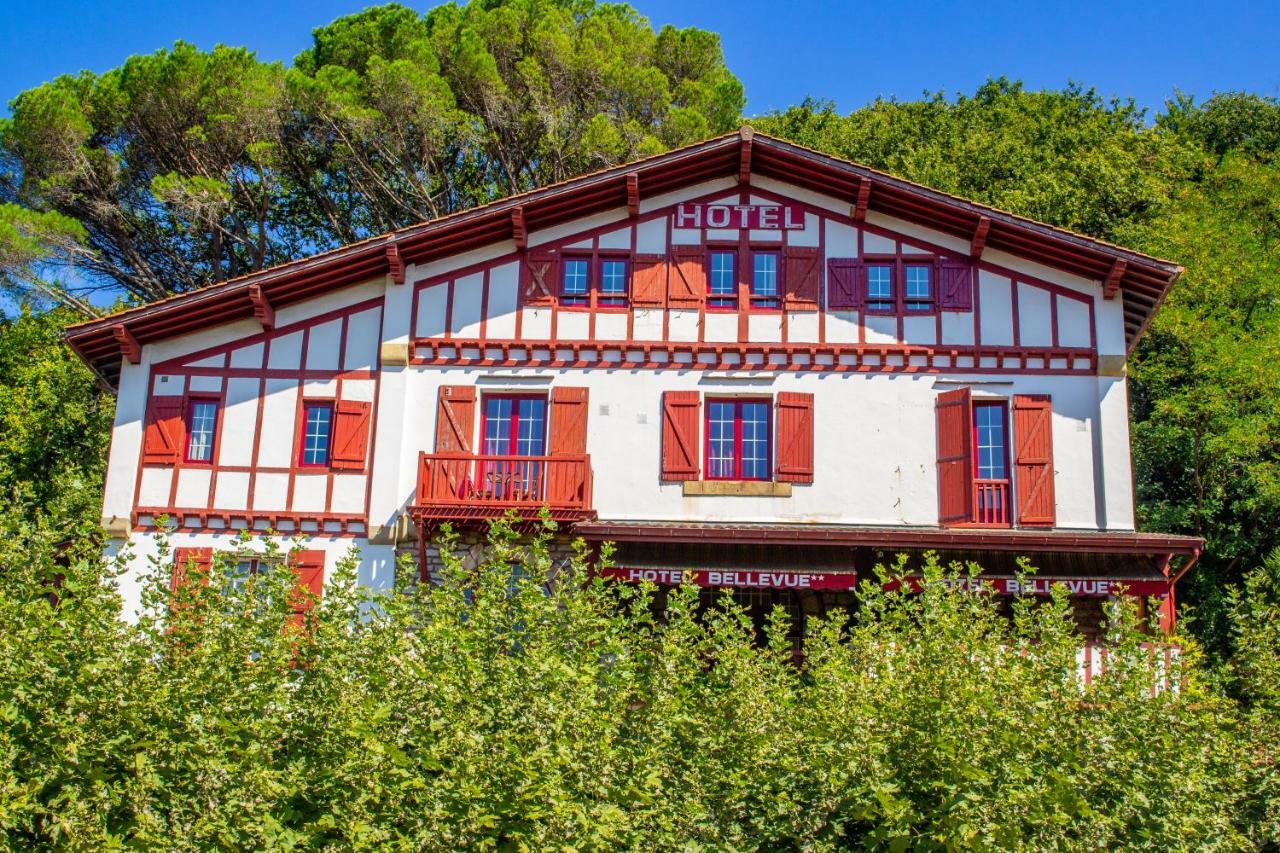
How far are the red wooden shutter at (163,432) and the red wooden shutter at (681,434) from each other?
6999 mm

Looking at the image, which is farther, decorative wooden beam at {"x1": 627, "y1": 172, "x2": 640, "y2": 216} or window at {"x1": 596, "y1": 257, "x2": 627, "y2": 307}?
window at {"x1": 596, "y1": 257, "x2": 627, "y2": 307}

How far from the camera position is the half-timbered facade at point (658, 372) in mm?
19578

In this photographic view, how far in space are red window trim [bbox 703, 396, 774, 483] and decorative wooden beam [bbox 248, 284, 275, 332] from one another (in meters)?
6.50

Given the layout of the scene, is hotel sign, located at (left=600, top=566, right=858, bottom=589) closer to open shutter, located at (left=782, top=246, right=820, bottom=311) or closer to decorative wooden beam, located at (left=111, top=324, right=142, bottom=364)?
open shutter, located at (left=782, top=246, right=820, bottom=311)

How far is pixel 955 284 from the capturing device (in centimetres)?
2047

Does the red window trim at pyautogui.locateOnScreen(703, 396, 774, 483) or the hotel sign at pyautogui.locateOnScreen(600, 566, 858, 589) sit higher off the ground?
the red window trim at pyautogui.locateOnScreen(703, 396, 774, 483)

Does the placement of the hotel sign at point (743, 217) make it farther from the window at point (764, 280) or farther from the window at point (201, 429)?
the window at point (201, 429)

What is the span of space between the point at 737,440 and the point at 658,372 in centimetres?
154

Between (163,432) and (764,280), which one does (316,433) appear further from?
(764,280)

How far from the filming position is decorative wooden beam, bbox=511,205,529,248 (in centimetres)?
2033

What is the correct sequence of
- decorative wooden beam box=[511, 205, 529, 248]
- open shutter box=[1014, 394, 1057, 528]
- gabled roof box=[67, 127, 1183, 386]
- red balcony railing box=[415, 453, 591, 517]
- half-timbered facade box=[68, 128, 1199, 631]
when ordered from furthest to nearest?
1. decorative wooden beam box=[511, 205, 529, 248]
2. gabled roof box=[67, 127, 1183, 386]
3. half-timbered facade box=[68, 128, 1199, 631]
4. open shutter box=[1014, 394, 1057, 528]
5. red balcony railing box=[415, 453, 591, 517]

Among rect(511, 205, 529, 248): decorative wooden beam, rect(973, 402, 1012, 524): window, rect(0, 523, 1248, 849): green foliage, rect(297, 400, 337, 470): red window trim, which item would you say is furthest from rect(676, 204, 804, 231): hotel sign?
rect(0, 523, 1248, 849): green foliage

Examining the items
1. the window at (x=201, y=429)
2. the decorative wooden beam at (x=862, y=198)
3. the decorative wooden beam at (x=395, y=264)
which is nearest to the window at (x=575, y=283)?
the decorative wooden beam at (x=395, y=264)

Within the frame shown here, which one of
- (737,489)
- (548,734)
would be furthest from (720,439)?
(548,734)
